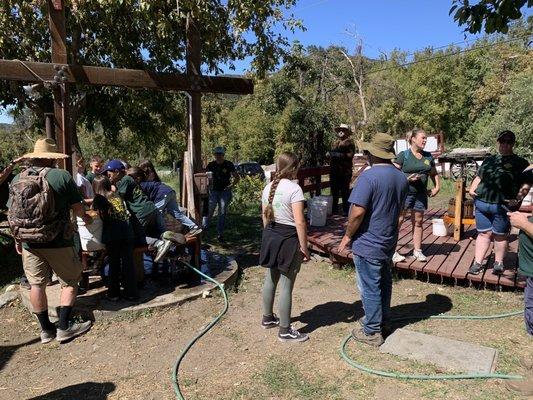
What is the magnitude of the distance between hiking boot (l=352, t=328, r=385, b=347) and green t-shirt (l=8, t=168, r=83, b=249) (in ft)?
8.94

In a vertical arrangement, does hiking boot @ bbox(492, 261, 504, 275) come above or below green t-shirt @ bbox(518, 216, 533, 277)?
below

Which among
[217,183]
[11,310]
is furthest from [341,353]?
[217,183]

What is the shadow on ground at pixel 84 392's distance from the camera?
10.9ft

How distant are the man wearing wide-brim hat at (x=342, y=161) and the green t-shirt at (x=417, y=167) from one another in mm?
2863

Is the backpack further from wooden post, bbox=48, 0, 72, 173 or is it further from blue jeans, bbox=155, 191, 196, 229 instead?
blue jeans, bbox=155, 191, 196, 229

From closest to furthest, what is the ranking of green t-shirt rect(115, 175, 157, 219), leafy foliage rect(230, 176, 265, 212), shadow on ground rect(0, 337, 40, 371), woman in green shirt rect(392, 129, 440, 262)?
shadow on ground rect(0, 337, 40, 371) → green t-shirt rect(115, 175, 157, 219) → woman in green shirt rect(392, 129, 440, 262) → leafy foliage rect(230, 176, 265, 212)

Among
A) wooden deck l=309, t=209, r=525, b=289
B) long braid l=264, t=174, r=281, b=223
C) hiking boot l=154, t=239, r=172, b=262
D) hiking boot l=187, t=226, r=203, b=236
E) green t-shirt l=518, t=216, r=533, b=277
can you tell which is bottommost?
wooden deck l=309, t=209, r=525, b=289

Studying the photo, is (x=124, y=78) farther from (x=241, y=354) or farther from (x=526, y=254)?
(x=526, y=254)

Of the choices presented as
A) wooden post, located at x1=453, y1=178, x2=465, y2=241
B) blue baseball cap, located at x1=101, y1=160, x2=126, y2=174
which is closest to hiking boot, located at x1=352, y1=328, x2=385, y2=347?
blue baseball cap, located at x1=101, y1=160, x2=126, y2=174

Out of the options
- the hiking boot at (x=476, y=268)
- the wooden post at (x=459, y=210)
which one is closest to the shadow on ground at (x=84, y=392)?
the hiking boot at (x=476, y=268)

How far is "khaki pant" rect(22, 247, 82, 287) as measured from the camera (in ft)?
13.3

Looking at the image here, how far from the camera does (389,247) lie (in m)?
3.81

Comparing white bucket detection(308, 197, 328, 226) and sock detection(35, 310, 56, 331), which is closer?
sock detection(35, 310, 56, 331)

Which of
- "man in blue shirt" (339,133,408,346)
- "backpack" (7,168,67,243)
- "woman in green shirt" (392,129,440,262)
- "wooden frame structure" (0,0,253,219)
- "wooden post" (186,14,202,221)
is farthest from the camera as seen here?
"wooden post" (186,14,202,221)
